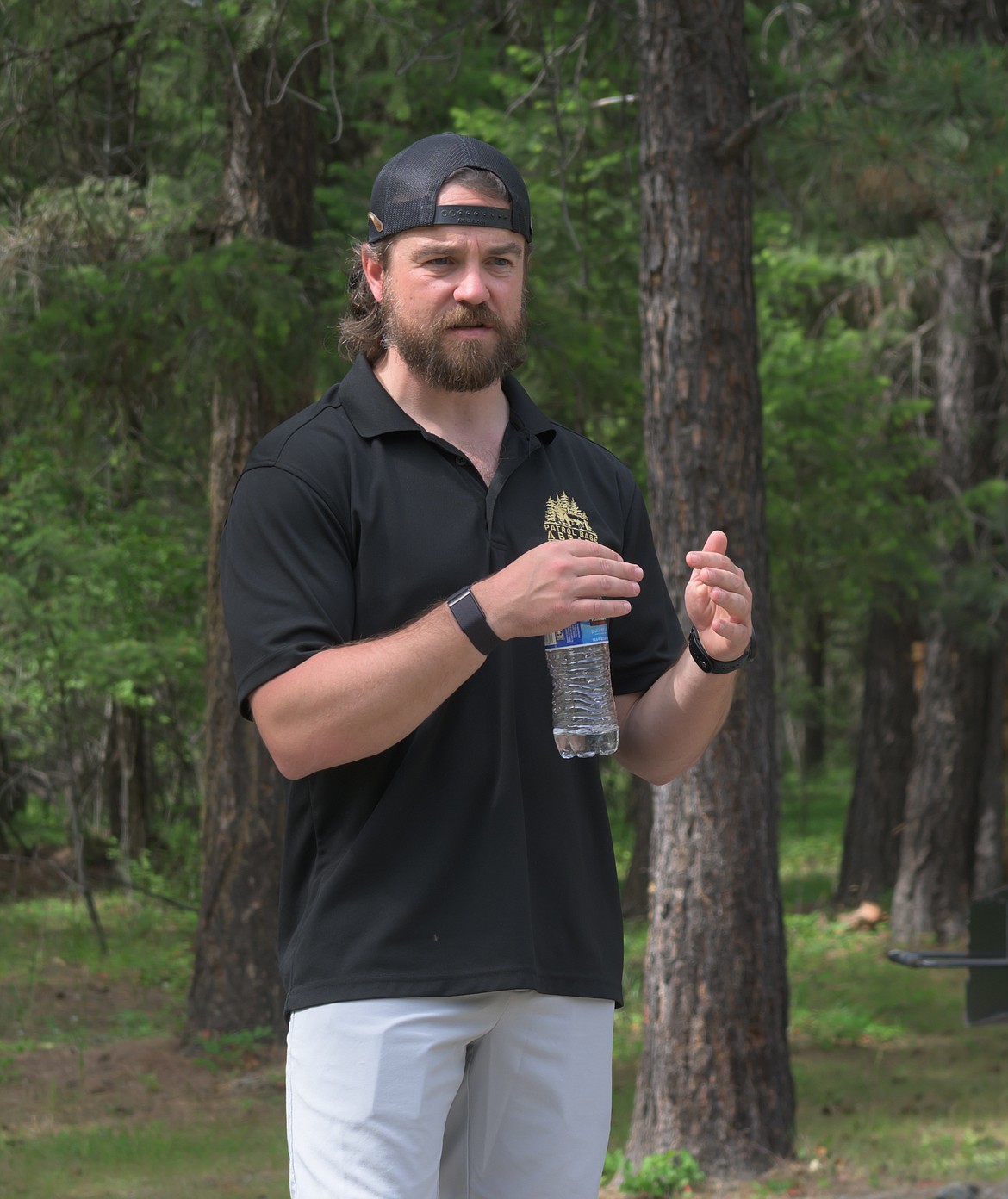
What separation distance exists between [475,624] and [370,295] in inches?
35.2

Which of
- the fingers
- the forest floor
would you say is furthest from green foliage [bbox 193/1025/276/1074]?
the fingers

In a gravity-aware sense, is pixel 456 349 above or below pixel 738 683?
above

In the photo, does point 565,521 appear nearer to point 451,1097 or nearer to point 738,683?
point 451,1097

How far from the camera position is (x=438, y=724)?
7.37ft

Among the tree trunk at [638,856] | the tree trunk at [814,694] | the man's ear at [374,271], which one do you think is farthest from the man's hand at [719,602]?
the tree trunk at [814,694]

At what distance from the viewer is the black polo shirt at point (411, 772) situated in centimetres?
220

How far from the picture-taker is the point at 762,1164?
5980 millimetres

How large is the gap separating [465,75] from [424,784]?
8.75m

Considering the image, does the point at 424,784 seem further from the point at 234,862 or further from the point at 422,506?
the point at 234,862

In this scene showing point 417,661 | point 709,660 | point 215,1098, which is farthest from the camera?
point 215,1098

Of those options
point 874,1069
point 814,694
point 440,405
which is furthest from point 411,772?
point 814,694

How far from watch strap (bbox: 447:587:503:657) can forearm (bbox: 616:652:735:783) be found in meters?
0.57

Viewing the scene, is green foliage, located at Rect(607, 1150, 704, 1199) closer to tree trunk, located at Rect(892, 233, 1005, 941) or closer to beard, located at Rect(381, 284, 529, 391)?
beard, located at Rect(381, 284, 529, 391)

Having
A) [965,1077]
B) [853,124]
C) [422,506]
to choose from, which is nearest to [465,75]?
[853,124]
